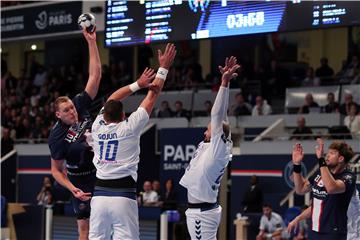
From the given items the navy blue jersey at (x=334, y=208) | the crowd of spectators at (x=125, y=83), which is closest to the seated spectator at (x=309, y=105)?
the crowd of spectators at (x=125, y=83)

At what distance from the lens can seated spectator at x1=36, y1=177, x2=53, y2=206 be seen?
23.0 meters

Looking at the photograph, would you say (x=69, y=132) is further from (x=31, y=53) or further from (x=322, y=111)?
(x=31, y=53)

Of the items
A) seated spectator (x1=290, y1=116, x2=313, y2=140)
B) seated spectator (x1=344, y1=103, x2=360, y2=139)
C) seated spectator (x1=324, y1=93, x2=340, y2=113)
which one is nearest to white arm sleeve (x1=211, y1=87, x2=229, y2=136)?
seated spectator (x1=344, y1=103, x2=360, y2=139)

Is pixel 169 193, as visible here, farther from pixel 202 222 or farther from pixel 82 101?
pixel 202 222

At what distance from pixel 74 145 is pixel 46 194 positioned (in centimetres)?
1341

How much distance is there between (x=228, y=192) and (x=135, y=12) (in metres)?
5.97

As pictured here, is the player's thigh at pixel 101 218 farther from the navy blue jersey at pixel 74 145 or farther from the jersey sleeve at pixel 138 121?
the navy blue jersey at pixel 74 145

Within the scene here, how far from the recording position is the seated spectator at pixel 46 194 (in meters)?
23.0

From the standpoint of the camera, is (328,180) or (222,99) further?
(328,180)

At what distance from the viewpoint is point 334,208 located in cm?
990

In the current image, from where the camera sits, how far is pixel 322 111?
70.8 ft

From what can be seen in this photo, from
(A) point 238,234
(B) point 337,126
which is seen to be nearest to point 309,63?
(B) point 337,126

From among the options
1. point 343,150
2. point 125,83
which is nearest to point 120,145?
point 343,150

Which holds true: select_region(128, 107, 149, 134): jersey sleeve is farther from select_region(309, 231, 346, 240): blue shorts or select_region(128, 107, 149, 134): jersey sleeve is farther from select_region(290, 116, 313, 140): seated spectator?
select_region(290, 116, 313, 140): seated spectator
